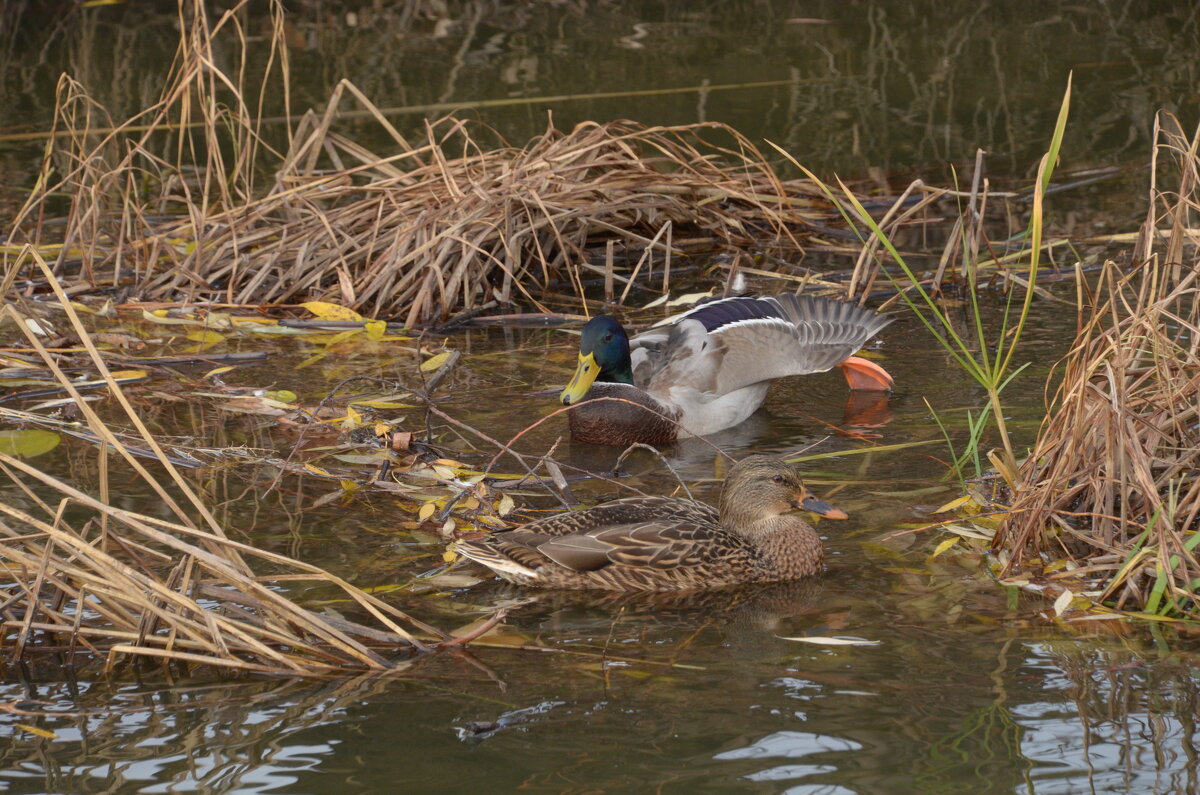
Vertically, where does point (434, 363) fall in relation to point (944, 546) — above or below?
above

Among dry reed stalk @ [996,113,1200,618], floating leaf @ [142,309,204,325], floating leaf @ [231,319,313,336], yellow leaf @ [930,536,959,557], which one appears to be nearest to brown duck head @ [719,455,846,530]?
yellow leaf @ [930,536,959,557]

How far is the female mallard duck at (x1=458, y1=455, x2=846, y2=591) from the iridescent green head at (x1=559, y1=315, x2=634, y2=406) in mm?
1477

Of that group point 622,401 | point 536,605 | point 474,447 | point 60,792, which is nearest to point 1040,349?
point 622,401

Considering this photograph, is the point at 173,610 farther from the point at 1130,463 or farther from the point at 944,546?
the point at 1130,463

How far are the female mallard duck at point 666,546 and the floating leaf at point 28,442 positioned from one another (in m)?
2.14

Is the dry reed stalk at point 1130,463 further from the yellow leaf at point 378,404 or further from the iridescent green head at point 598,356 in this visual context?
the yellow leaf at point 378,404

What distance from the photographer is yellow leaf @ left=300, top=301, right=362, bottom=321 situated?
7.98m

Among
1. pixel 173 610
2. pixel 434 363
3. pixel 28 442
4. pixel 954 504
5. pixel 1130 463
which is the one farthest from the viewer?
pixel 434 363

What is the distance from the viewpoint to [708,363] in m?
6.71

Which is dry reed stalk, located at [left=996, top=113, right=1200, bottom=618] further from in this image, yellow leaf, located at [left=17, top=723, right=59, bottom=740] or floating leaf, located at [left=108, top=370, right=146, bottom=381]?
floating leaf, located at [left=108, top=370, right=146, bottom=381]

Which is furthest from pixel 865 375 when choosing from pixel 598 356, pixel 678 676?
pixel 678 676

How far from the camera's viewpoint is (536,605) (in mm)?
4746

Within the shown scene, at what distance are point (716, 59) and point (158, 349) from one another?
762 cm

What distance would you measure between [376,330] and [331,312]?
1.07 feet
